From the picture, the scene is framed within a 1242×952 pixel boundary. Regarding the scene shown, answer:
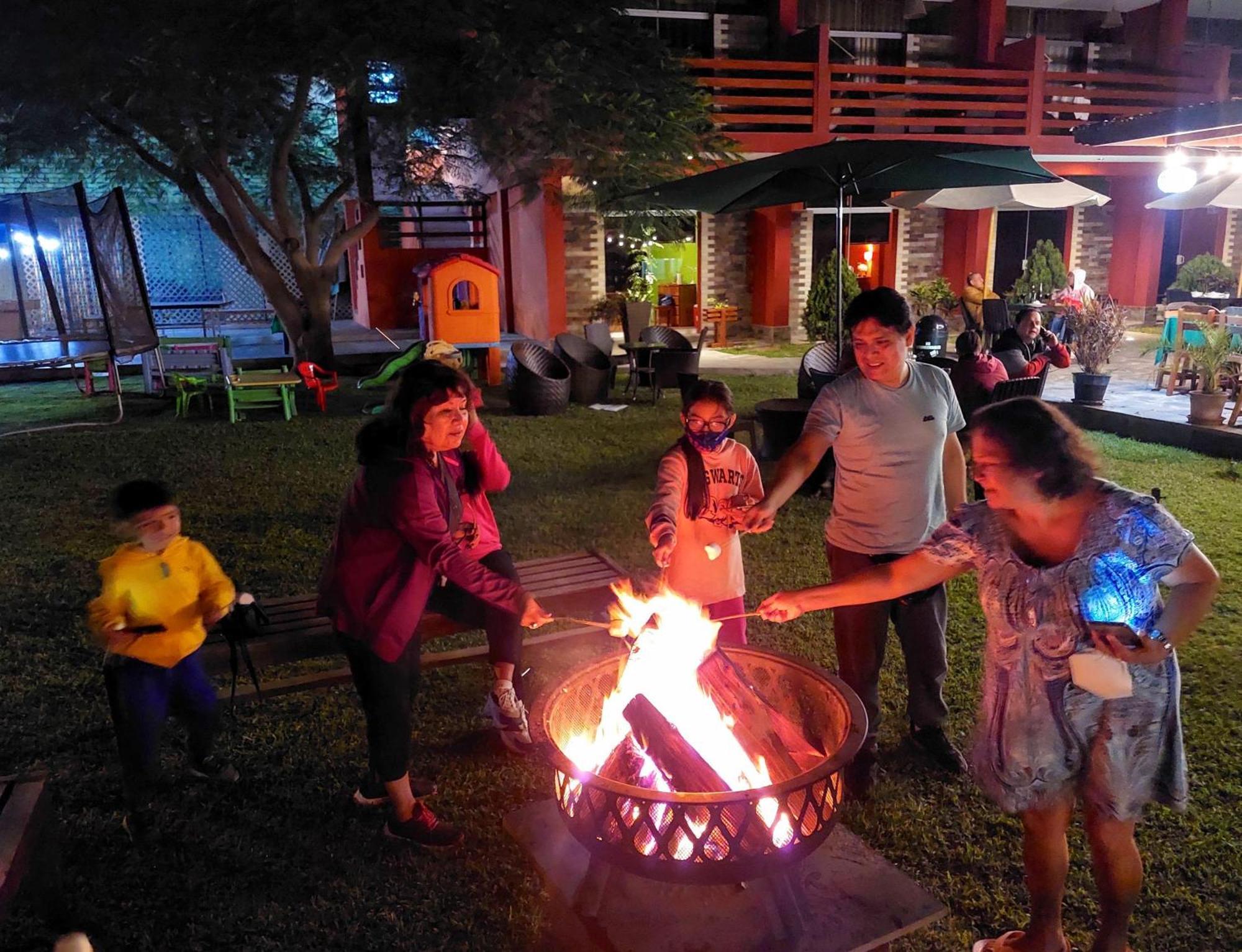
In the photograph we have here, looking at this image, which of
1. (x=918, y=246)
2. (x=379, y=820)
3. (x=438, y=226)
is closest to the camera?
(x=379, y=820)

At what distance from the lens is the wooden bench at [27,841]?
99.3 inches

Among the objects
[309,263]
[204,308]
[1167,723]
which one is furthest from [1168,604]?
[204,308]

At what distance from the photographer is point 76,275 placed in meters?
12.9

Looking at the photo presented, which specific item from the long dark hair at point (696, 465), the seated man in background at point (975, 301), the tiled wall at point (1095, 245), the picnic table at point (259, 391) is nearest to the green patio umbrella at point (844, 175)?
the long dark hair at point (696, 465)

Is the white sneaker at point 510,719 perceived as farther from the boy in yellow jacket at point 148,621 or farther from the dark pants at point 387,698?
the boy in yellow jacket at point 148,621

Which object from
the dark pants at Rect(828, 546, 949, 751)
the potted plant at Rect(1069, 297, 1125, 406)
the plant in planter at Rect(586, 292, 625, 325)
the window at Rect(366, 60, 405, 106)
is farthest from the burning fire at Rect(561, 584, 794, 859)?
the plant in planter at Rect(586, 292, 625, 325)

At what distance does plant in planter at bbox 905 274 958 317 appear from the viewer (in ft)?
67.6

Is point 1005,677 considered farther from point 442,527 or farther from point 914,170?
point 914,170

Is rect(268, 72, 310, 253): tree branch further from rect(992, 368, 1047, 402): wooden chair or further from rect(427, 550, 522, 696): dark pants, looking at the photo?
rect(427, 550, 522, 696): dark pants

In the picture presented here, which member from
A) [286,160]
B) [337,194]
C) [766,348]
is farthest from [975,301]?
[286,160]

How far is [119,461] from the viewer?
9.80 m

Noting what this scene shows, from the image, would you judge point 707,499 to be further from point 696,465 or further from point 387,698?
point 387,698

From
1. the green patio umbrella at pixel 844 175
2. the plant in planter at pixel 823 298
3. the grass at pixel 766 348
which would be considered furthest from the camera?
the grass at pixel 766 348

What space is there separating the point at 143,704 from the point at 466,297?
11.1 meters
